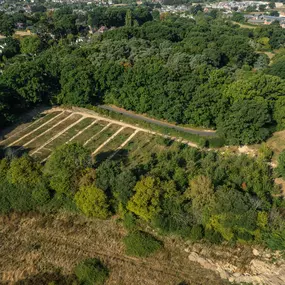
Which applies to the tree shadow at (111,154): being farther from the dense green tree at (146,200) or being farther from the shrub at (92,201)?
the dense green tree at (146,200)

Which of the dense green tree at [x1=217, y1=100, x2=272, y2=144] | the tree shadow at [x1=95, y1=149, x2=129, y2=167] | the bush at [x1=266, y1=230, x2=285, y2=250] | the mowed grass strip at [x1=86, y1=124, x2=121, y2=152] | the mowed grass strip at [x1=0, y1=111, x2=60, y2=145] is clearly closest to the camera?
the bush at [x1=266, y1=230, x2=285, y2=250]

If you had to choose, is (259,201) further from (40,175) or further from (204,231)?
(40,175)

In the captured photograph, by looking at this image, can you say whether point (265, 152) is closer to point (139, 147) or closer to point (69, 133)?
point (139, 147)

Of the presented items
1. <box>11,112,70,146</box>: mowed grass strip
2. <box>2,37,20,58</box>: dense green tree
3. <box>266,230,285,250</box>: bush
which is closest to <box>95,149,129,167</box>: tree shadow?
<box>11,112,70,146</box>: mowed grass strip

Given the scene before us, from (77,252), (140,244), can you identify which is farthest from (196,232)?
(77,252)

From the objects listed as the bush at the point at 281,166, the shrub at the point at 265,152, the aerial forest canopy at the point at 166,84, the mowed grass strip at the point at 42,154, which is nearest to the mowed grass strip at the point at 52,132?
the mowed grass strip at the point at 42,154

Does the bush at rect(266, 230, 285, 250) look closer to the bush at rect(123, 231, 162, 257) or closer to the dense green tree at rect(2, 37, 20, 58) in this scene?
the bush at rect(123, 231, 162, 257)

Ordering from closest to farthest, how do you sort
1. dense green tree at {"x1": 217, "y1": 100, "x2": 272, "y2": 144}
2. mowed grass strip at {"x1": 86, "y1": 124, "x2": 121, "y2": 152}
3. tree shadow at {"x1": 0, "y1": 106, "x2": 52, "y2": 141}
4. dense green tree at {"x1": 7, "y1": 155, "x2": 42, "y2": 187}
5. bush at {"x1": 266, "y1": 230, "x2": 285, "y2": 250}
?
bush at {"x1": 266, "y1": 230, "x2": 285, "y2": 250} → dense green tree at {"x1": 7, "y1": 155, "x2": 42, "y2": 187} → dense green tree at {"x1": 217, "y1": 100, "x2": 272, "y2": 144} → mowed grass strip at {"x1": 86, "y1": 124, "x2": 121, "y2": 152} → tree shadow at {"x1": 0, "y1": 106, "x2": 52, "y2": 141}
